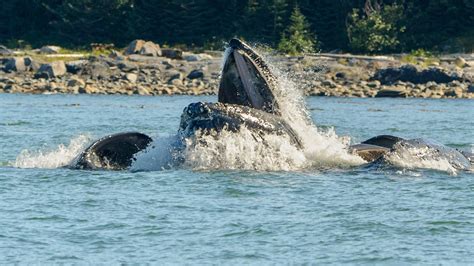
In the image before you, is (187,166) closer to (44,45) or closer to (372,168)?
(372,168)

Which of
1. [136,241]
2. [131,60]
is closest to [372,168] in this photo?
[136,241]

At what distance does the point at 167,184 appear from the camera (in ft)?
55.6

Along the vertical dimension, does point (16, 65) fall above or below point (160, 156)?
below

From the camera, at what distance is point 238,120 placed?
17.4 m

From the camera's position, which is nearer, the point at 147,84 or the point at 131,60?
the point at 147,84

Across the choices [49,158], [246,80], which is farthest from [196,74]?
→ [246,80]

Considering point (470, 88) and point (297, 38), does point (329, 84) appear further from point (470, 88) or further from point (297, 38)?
point (297, 38)

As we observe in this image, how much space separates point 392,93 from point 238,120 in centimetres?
3366

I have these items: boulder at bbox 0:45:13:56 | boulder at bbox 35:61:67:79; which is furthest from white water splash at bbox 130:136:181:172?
boulder at bbox 0:45:13:56

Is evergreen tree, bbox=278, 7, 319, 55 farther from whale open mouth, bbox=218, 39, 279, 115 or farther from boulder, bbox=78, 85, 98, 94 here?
whale open mouth, bbox=218, 39, 279, 115

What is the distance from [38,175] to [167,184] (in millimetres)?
2328

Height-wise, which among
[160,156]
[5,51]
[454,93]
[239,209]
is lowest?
[5,51]

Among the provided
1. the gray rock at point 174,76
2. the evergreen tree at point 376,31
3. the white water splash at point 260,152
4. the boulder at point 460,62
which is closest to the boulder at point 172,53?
the gray rock at point 174,76

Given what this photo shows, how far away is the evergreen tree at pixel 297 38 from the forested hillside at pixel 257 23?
40 centimetres
